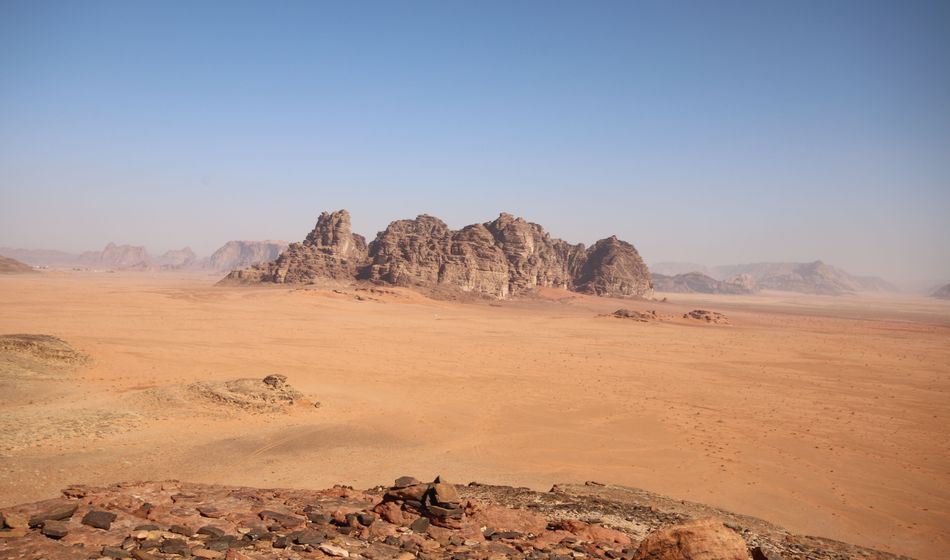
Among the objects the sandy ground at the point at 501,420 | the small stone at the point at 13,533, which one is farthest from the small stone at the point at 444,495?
the small stone at the point at 13,533

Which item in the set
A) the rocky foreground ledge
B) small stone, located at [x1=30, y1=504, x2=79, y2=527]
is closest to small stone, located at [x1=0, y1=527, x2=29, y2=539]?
the rocky foreground ledge

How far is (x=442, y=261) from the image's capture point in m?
72.2

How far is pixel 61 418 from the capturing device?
493 inches

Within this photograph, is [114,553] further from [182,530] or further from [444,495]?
[444,495]

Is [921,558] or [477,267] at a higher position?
[477,267]

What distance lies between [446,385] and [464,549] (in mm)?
14761

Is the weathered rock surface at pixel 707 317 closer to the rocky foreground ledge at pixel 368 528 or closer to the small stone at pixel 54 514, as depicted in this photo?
the rocky foreground ledge at pixel 368 528

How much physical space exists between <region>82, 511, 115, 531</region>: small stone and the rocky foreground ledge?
0.05 feet

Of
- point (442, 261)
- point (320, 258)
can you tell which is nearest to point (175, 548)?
point (442, 261)

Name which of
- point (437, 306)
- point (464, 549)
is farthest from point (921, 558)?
point (437, 306)

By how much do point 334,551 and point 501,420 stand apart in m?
11.0

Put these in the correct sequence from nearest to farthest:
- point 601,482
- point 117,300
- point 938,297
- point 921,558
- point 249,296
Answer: point 921,558
point 601,482
point 117,300
point 249,296
point 938,297

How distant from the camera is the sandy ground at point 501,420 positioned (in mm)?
10961

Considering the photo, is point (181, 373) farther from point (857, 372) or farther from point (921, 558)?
point (857, 372)
